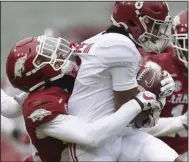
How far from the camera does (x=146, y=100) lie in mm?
2873

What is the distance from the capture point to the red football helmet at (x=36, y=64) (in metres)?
3.01

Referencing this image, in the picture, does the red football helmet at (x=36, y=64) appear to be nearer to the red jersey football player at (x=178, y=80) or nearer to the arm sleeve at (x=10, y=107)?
the arm sleeve at (x=10, y=107)

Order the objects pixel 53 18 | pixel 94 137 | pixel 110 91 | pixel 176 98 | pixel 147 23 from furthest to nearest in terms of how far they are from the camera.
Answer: pixel 53 18, pixel 176 98, pixel 147 23, pixel 110 91, pixel 94 137

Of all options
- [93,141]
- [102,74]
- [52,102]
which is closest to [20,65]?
[52,102]

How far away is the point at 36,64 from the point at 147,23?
56 cm

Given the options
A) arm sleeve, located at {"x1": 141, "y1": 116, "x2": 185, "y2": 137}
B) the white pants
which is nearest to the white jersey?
the white pants

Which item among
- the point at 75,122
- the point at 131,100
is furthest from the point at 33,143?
the point at 131,100

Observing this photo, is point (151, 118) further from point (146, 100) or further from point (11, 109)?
point (11, 109)

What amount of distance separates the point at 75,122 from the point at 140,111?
0.26m

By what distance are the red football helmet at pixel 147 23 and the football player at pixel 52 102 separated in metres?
0.31

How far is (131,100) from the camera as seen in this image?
2.87 metres

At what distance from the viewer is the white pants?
2.93 m

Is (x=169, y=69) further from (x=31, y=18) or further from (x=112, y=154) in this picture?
(x=31, y=18)

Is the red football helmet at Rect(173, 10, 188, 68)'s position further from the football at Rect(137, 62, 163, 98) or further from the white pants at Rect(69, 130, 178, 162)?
the white pants at Rect(69, 130, 178, 162)
